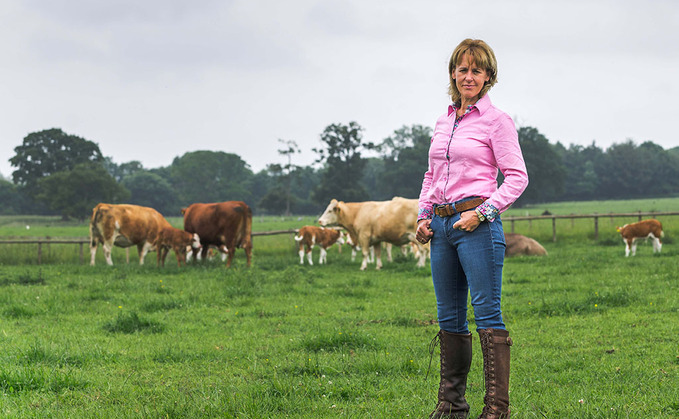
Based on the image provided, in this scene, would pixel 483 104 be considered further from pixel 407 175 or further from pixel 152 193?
pixel 152 193

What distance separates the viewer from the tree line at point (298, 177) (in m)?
63.3

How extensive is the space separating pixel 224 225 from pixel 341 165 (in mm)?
55533

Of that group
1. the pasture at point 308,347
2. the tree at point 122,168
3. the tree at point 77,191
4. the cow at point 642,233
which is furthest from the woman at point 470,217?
the tree at point 122,168

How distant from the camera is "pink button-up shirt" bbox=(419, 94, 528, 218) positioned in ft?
10.9

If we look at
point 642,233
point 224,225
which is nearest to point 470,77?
point 224,225

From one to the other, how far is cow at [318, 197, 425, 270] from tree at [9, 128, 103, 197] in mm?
58812

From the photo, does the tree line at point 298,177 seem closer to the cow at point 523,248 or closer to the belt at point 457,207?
the cow at point 523,248

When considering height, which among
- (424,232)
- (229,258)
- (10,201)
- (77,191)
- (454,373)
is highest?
(77,191)

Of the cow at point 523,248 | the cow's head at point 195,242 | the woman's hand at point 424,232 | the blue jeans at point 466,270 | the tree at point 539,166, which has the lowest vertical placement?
the cow at point 523,248

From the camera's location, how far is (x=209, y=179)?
95.2 meters

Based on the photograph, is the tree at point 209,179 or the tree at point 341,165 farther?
the tree at point 209,179

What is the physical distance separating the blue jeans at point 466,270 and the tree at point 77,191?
6108cm

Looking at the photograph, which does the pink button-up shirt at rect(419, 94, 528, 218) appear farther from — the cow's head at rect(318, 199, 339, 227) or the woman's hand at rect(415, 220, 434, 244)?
the cow's head at rect(318, 199, 339, 227)

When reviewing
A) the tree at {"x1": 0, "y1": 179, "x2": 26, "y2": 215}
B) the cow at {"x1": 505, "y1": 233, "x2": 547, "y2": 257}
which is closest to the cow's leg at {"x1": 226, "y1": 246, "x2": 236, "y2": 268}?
the cow at {"x1": 505, "y1": 233, "x2": 547, "y2": 257}
